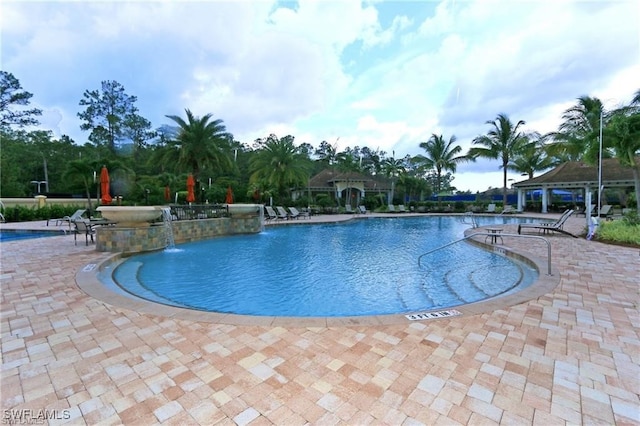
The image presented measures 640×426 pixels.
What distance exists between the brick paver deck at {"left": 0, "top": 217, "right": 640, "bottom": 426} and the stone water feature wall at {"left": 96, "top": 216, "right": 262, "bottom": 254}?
4.57 meters

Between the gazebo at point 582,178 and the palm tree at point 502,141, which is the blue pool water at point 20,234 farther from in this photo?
the palm tree at point 502,141

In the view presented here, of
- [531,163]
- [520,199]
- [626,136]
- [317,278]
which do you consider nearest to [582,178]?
[520,199]

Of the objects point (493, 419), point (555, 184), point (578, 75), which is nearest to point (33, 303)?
point (493, 419)

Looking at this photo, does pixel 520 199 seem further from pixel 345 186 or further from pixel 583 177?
pixel 345 186

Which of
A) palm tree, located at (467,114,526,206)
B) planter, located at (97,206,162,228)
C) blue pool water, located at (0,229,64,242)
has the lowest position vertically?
blue pool water, located at (0,229,64,242)

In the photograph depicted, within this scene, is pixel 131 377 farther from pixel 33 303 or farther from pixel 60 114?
pixel 60 114

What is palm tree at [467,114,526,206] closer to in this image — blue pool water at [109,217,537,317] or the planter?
blue pool water at [109,217,537,317]

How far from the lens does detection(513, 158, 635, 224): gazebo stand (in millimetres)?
22656

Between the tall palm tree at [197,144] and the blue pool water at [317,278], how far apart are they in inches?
464

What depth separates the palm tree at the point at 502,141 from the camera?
90.5 ft

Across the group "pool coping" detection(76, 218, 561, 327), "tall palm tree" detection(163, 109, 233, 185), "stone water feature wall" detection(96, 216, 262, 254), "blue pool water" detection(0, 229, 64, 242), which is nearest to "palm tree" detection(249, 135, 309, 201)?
"tall palm tree" detection(163, 109, 233, 185)

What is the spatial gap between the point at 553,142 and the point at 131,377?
1326 inches

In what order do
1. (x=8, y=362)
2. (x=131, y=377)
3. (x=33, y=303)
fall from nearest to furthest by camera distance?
(x=131, y=377) → (x=8, y=362) → (x=33, y=303)

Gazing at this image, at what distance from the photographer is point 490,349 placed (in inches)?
114
